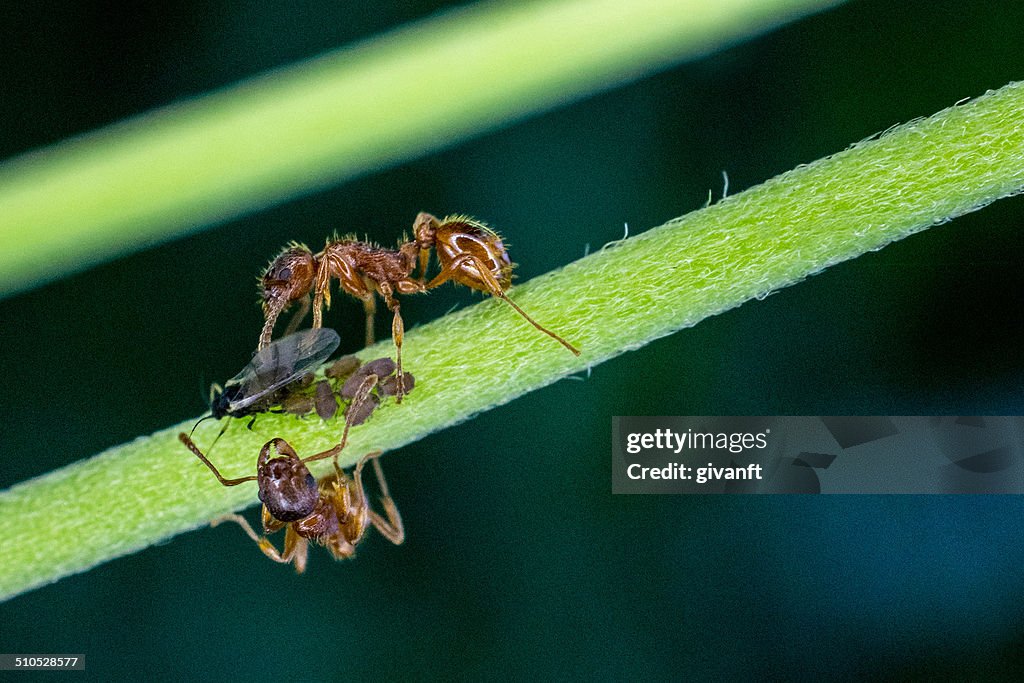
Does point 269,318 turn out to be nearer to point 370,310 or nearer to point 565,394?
point 370,310

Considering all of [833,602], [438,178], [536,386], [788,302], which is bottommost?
[833,602]

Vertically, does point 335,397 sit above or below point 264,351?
below

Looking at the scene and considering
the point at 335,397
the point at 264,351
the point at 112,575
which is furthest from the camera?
the point at 112,575

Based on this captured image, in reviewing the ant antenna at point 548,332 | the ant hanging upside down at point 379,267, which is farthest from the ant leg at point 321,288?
the ant antenna at point 548,332

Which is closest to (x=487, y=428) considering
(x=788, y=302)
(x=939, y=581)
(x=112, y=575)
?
(x=788, y=302)

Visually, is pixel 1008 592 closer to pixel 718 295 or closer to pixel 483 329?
pixel 718 295

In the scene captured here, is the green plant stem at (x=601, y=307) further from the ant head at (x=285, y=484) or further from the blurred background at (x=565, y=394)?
the blurred background at (x=565, y=394)

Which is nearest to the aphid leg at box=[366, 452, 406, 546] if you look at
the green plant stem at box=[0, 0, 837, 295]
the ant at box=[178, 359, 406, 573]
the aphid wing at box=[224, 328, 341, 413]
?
the ant at box=[178, 359, 406, 573]
